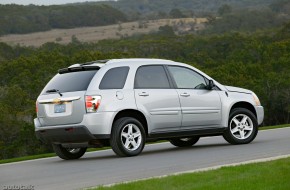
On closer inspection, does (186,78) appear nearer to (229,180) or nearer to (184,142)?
(184,142)

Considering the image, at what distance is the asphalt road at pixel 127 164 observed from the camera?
9.81 metres

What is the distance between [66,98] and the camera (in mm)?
12469

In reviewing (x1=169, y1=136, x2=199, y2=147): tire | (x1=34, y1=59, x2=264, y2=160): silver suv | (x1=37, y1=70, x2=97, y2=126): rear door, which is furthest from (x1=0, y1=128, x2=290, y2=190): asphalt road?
(x1=37, y1=70, x2=97, y2=126): rear door

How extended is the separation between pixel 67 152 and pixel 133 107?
1791mm

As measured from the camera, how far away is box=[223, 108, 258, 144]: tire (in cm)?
1399

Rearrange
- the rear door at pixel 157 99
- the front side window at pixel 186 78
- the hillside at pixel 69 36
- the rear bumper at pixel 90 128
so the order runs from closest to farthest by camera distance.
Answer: the rear bumper at pixel 90 128
the rear door at pixel 157 99
the front side window at pixel 186 78
the hillside at pixel 69 36

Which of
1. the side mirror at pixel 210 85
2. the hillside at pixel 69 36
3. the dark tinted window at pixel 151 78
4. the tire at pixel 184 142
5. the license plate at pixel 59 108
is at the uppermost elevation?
the dark tinted window at pixel 151 78

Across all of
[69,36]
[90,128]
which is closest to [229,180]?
[90,128]

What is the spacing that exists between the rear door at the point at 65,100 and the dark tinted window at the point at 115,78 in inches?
9.5

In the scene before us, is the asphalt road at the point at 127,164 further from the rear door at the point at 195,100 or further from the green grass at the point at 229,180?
the green grass at the point at 229,180

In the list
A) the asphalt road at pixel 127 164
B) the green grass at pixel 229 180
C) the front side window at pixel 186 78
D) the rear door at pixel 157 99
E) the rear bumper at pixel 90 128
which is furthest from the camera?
the front side window at pixel 186 78

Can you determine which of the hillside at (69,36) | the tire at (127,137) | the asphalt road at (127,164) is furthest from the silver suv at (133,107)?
the hillside at (69,36)

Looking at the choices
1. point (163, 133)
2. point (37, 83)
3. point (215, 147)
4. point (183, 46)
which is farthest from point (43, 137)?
point (183, 46)

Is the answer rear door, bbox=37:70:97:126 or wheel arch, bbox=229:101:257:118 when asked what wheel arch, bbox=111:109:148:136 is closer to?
rear door, bbox=37:70:97:126
